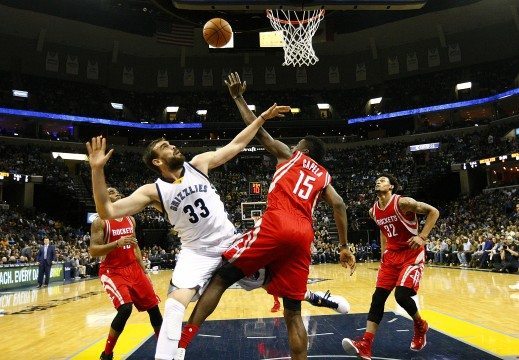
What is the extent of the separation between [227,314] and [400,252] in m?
3.82

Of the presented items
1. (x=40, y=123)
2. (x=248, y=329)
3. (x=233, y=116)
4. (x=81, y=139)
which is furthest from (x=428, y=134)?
(x=248, y=329)

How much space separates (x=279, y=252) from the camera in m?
3.27

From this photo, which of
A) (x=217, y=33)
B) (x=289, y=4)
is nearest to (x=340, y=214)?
(x=217, y=33)

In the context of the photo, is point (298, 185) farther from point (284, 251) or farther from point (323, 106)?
point (323, 106)

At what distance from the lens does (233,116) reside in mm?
38219

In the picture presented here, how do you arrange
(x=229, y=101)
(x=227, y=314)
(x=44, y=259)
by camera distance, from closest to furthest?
(x=227, y=314)
(x=44, y=259)
(x=229, y=101)

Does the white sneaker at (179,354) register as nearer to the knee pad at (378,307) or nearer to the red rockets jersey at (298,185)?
the red rockets jersey at (298,185)

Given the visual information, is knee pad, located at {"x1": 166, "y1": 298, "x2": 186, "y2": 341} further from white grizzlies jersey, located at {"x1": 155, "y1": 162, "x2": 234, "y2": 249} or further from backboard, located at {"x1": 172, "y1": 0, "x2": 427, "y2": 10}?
backboard, located at {"x1": 172, "y1": 0, "x2": 427, "y2": 10}

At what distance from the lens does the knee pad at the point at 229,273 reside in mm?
3240

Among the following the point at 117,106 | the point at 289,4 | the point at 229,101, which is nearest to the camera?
the point at 289,4

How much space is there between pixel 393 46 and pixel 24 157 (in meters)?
28.0

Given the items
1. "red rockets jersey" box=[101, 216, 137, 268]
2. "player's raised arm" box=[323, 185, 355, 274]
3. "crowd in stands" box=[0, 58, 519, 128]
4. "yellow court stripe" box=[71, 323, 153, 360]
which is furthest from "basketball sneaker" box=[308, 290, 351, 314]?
→ "crowd in stands" box=[0, 58, 519, 128]

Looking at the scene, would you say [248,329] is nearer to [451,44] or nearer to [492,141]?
[492,141]

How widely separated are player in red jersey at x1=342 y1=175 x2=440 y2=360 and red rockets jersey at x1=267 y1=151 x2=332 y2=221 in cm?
156
